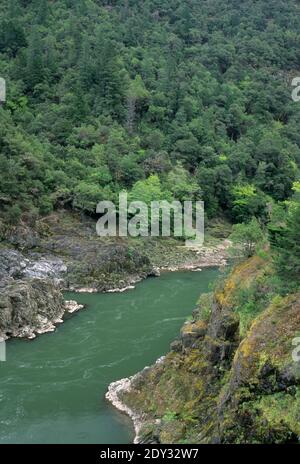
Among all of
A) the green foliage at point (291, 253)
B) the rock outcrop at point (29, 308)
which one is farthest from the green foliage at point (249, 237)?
the rock outcrop at point (29, 308)

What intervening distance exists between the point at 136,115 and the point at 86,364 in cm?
5242

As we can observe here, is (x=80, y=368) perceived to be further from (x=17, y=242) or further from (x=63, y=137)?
(x=63, y=137)

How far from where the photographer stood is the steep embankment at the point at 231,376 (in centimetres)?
1619

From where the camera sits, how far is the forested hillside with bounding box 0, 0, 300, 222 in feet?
193

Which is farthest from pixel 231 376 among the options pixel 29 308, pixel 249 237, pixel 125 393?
pixel 29 308

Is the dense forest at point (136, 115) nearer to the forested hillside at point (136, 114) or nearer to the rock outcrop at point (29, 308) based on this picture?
the forested hillside at point (136, 114)

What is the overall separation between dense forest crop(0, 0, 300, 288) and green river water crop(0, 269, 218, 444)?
14339 millimetres

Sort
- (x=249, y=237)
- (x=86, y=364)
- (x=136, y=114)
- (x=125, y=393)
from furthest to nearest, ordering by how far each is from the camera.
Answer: (x=136, y=114) → (x=86, y=364) → (x=249, y=237) → (x=125, y=393)

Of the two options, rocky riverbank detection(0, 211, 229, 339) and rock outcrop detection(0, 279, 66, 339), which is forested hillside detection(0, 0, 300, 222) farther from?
rock outcrop detection(0, 279, 66, 339)

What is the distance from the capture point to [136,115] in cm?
7662

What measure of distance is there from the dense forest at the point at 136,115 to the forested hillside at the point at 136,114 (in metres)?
0.18

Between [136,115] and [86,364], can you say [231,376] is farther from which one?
[136,115]

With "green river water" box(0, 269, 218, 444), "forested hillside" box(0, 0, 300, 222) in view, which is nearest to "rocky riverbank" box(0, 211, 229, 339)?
"green river water" box(0, 269, 218, 444)

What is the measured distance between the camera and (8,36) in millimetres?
81188
